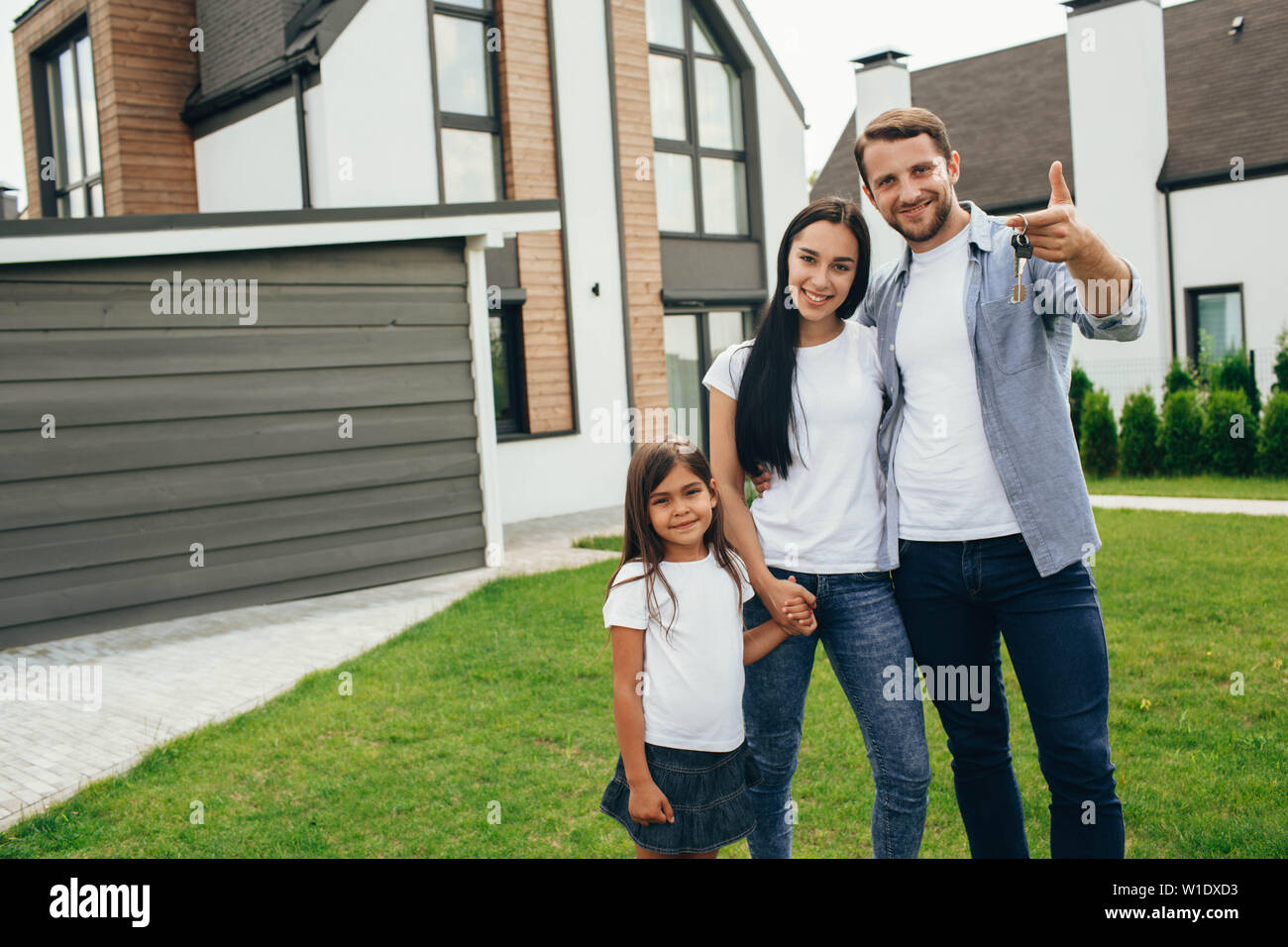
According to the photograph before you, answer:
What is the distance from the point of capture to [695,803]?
267 cm

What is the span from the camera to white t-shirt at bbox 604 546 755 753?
8.78 feet

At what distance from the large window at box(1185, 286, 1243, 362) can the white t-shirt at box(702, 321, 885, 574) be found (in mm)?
16756

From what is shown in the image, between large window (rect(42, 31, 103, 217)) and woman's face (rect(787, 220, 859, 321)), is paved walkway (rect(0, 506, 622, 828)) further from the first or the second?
large window (rect(42, 31, 103, 217))

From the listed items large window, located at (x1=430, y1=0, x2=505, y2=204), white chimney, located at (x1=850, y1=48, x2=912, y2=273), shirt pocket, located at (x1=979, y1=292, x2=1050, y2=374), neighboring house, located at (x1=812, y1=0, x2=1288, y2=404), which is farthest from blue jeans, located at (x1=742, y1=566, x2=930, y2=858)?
white chimney, located at (x1=850, y1=48, x2=912, y2=273)

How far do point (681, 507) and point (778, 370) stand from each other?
1.47 ft

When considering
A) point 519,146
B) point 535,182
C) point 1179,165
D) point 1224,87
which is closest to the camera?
point 519,146

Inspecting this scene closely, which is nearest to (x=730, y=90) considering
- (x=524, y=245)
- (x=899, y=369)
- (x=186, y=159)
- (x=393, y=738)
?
(x=524, y=245)

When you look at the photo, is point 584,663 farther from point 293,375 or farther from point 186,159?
point 186,159

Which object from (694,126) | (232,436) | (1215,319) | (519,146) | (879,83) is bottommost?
(232,436)

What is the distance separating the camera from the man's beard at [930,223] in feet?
8.86

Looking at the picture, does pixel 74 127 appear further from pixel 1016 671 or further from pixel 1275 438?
pixel 1275 438

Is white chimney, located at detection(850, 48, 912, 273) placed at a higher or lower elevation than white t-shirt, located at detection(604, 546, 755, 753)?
higher

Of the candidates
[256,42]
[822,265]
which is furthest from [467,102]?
[822,265]

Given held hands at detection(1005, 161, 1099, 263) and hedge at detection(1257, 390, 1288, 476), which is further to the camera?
hedge at detection(1257, 390, 1288, 476)
